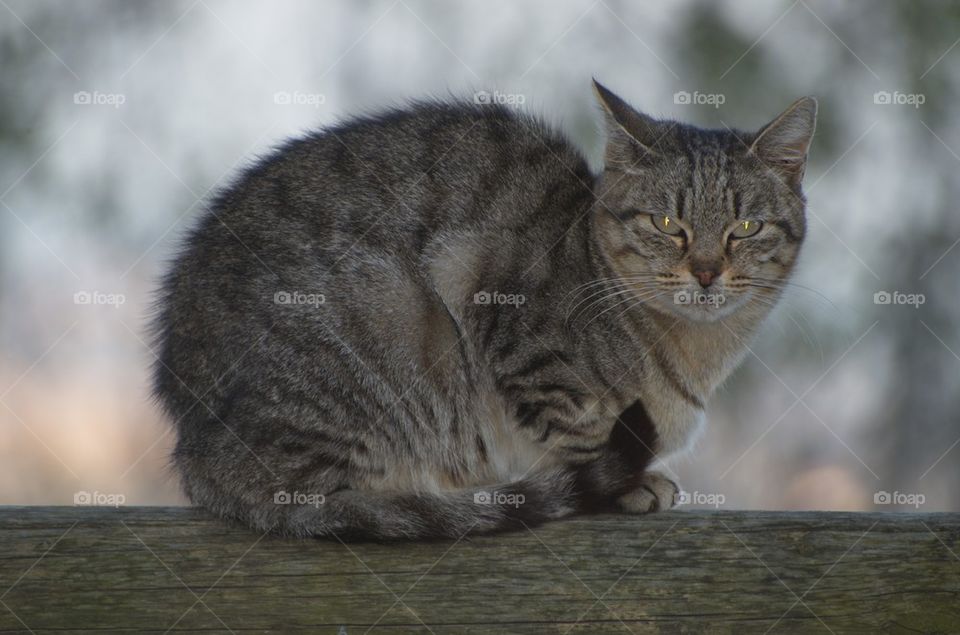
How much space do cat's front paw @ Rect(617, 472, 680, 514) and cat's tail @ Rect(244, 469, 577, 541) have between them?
28 centimetres

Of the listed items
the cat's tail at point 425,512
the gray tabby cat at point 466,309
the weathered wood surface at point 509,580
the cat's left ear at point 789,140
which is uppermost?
the cat's left ear at point 789,140

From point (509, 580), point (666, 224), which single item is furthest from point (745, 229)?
point (509, 580)

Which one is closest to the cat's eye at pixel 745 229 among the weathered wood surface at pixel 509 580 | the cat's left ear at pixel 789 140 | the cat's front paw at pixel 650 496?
the cat's left ear at pixel 789 140

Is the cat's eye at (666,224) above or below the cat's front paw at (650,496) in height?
above

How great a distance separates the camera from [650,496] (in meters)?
3.39

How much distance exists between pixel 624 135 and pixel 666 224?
36cm

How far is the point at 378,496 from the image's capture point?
3098mm

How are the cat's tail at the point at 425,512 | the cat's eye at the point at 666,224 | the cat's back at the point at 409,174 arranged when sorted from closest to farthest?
the cat's tail at the point at 425,512 < the cat's back at the point at 409,174 < the cat's eye at the point at 666,224

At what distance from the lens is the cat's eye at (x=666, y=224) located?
3756 mm

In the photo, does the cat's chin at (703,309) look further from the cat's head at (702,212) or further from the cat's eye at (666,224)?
the cat's eye at (666,224)

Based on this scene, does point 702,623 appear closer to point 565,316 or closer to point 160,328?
point 565,316

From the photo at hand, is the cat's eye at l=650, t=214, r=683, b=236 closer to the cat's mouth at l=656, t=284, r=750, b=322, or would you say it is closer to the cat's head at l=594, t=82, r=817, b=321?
the cat's head at l=594, t=82, r=817, b=321

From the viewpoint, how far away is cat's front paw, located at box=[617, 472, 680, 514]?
3.28m

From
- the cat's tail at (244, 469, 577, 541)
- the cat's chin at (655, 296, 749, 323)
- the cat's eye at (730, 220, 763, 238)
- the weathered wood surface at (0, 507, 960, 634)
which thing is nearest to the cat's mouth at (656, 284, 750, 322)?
the cat's chin at (655, 296, 749, 323)
